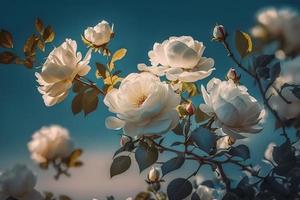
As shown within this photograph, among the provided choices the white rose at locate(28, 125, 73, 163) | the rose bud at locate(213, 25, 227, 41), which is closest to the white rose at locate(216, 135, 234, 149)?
the rose bud at locate(213, 25, 227, 41)

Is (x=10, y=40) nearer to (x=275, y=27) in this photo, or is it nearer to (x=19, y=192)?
(x=19, y=192)

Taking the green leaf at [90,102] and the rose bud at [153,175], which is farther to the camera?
A: the rose bud at [153,175]

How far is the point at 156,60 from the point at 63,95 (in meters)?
0.15

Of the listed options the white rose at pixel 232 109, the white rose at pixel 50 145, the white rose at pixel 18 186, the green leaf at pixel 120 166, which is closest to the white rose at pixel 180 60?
the white rose at pixel 232 109

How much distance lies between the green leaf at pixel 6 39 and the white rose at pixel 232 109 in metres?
0.35

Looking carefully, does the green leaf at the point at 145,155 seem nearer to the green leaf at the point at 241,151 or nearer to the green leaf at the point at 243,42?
the green leaf at the point at 241,151

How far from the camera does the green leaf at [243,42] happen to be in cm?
77

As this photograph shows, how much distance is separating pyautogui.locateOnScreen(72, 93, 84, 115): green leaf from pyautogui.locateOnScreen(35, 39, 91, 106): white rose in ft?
0.10

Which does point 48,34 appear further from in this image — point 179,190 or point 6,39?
point 179,190

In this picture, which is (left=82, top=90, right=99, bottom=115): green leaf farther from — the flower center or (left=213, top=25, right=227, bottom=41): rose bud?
(left=213, top=25, right=227, bottom=41): rose bud

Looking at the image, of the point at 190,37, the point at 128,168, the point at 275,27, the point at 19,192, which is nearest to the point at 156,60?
the point at 190,37

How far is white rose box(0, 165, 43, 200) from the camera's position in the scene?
2.95 ft

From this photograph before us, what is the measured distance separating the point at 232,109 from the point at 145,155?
141 mm

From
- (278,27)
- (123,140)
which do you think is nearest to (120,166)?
(123,140)
